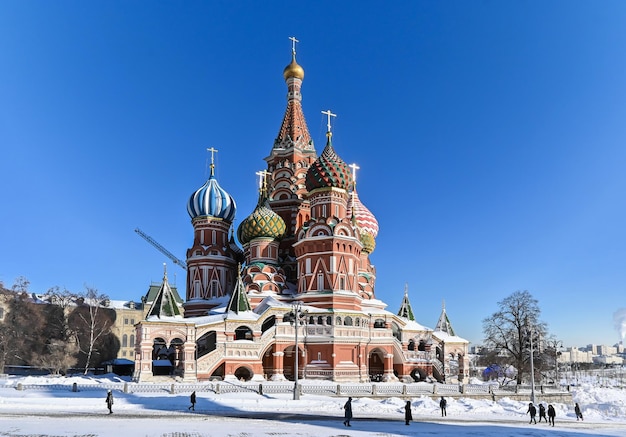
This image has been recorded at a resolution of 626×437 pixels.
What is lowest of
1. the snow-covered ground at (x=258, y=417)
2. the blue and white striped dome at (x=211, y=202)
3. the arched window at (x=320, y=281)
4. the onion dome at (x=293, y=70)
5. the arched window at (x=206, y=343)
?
the snow-covered ground at (x=258, y=417)

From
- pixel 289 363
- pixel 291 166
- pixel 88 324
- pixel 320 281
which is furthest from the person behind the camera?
pixel 88 324

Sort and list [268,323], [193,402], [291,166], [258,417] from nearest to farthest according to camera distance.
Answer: [258,417], [193,402], [268,323], [291,166]

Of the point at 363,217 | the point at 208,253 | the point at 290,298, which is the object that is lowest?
the point at 290,298

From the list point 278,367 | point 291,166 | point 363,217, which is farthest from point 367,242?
point 278,367

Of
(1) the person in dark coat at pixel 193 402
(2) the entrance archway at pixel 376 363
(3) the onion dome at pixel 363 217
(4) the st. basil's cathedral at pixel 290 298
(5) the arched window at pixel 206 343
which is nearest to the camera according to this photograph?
(1) the person in dark coat at pixel 193 402

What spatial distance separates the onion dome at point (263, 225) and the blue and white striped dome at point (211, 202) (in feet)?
12.5

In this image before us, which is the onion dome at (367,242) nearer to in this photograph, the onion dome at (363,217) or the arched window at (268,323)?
the onion dome at (363,217)

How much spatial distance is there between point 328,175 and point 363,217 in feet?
36.8

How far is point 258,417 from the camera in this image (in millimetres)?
25188

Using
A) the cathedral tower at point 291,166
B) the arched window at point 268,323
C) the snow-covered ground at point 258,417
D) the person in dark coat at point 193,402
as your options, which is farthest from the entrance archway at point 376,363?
the person in dark coat at point 193,402

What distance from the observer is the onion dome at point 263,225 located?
164 feet

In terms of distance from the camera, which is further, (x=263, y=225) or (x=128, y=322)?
(x=128, y=322)

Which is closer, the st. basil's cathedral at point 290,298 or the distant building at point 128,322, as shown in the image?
the st. basil's cathedral at point 290,298

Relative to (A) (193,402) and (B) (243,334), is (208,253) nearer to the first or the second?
(B) (243,334)
